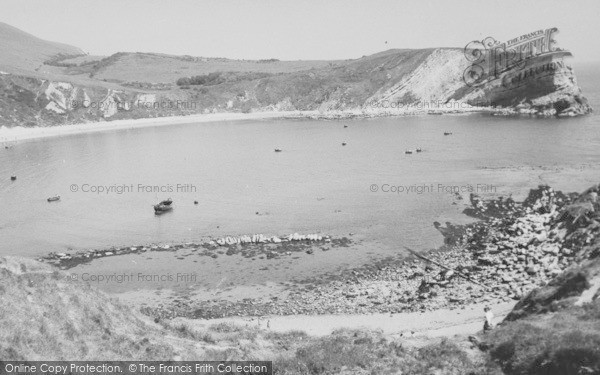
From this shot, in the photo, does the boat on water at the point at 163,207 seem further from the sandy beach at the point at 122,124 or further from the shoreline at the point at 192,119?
the sandy beach at the point at 122,124

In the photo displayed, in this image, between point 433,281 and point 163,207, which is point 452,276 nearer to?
point 433,281

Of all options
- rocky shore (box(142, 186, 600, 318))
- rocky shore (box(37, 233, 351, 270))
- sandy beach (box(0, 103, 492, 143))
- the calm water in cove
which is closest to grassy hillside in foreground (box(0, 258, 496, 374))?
rocky shore (box(142, 186, 600, 318))

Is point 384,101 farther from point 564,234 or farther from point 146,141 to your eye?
point 564,234

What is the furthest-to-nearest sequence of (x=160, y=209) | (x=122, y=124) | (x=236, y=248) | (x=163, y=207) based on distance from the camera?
(x=122, y=124), (x=163, y=207), (x=160, y=209), (x=236, y=248)

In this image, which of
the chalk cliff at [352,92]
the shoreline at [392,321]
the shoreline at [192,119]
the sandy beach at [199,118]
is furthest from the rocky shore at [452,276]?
the sandy beach at [199,118]

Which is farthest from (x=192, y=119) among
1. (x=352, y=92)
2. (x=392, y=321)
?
(x=392, y=321)

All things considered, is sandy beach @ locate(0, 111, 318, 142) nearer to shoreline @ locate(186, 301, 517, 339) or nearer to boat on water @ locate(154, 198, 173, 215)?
boat on water @ locate(154, 198, 173, 215)
